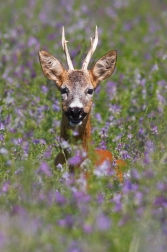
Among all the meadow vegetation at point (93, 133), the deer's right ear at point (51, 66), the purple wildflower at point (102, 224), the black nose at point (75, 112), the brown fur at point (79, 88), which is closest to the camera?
Result: the purple wildflower at point (102, 224)

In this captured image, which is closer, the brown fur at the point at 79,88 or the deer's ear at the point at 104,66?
the brown fur at the point at 79,88

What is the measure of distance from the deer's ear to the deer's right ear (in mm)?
374

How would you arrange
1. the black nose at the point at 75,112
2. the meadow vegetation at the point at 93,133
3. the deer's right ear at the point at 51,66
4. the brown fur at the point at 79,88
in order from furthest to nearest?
the deer's right ear at the point at 51,66
the brown fur at the point at 79,88
the black nose at the point at 75,112
the meadow vegetation at the point at 93,133

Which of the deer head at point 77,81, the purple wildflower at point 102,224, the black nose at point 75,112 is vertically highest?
the deer head at point 77,81

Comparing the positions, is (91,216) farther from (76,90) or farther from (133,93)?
(133,93)

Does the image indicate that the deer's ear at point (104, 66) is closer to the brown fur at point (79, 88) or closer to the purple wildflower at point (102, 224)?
the brown fur at point (79, 88)

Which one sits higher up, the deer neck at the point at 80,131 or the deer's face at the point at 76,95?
the deer's face at the point at 76,95

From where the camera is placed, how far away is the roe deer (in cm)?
824

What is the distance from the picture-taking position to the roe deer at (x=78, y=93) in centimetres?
824

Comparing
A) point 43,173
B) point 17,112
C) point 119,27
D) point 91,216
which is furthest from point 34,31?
point 91,216

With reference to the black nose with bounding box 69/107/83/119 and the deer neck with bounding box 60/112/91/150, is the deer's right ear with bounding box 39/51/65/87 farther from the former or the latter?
the black nose with bounding box 69/107/83/119

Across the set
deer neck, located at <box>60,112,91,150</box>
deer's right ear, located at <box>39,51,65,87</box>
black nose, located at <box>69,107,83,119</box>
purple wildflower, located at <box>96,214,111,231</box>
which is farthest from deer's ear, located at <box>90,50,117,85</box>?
purple wildflower, located at <box>96,214,111,231</box>

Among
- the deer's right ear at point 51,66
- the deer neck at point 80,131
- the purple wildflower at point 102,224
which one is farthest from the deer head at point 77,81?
the purple wildflower at point 102,224

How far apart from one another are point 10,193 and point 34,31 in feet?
31.1
